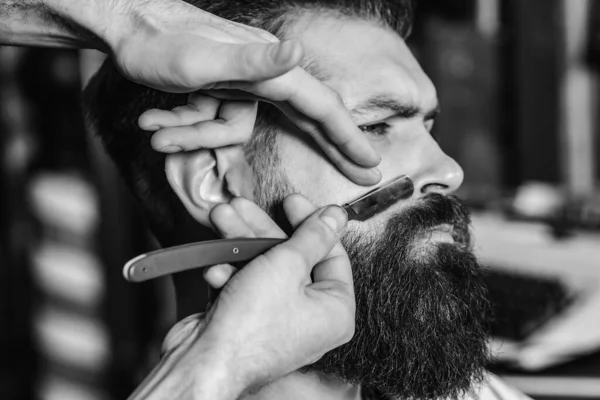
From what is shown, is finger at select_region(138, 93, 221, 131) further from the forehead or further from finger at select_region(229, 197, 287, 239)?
the forehead

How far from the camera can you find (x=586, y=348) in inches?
79.0

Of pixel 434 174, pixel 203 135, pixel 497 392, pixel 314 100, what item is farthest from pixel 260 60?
pixel 497 392

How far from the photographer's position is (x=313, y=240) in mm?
1062

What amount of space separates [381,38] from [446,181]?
36cm

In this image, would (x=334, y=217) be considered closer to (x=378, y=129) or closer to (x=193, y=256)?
(x=193, y=256)

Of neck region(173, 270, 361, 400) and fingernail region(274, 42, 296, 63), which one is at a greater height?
fingernail region(274, 42, 296, 63)

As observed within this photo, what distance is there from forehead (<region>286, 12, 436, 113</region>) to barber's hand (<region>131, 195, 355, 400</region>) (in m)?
0.42

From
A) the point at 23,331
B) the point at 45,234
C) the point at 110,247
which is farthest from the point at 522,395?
the point at 23,331

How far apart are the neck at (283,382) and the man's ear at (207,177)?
0.54 ft

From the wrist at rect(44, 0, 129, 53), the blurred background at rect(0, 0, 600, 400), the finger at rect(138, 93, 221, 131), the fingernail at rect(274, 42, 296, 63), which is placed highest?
the fingernail at rect(274, 42, 296, 63)

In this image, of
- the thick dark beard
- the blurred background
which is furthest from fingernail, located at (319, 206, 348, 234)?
the blurred background

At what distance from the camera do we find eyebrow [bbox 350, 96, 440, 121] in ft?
4.53

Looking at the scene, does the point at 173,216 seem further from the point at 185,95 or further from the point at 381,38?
the point at 381,38

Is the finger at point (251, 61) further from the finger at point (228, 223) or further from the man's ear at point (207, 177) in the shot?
the man's ear at point (207, 177)
